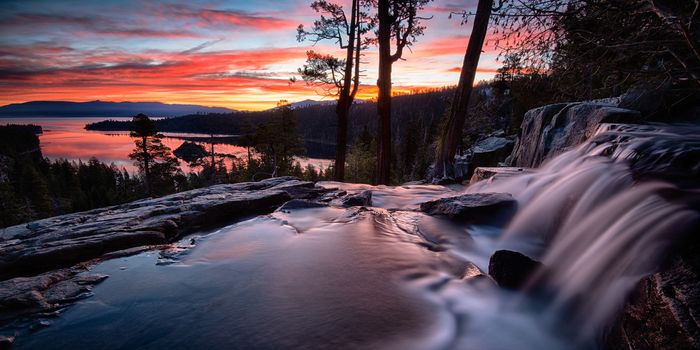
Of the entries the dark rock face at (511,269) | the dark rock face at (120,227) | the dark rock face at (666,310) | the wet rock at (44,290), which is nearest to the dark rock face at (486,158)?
the dark rock face at (120,227)

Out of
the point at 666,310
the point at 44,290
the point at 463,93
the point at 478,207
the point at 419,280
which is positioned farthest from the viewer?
the point at 463,93

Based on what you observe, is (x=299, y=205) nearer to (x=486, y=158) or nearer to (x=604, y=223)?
(x=604, y=223)

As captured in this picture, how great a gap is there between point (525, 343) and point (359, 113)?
165144 mm

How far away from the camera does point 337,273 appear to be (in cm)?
370

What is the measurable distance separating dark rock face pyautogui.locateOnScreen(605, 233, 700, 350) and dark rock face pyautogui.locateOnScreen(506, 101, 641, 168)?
15.6ft

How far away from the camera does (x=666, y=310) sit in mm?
1909

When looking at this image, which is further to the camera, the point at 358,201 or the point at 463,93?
the point at 463,93

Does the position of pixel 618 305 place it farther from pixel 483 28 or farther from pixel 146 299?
pixel 483 28

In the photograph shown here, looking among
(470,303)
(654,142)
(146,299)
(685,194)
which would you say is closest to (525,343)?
(470,303)

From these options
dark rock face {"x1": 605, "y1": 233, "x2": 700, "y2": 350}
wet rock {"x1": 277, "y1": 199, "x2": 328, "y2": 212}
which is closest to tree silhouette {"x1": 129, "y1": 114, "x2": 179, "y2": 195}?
wet rock {"x1": 277, "y1": 199, "x2": 328, "y2": 212}

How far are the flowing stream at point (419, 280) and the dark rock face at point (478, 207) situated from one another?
285 mm

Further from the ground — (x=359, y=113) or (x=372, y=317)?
(x=359, y=113)

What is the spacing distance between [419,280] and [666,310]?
2.04 metres

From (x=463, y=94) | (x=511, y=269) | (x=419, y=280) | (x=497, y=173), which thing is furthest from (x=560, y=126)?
(x=419, y=280)
